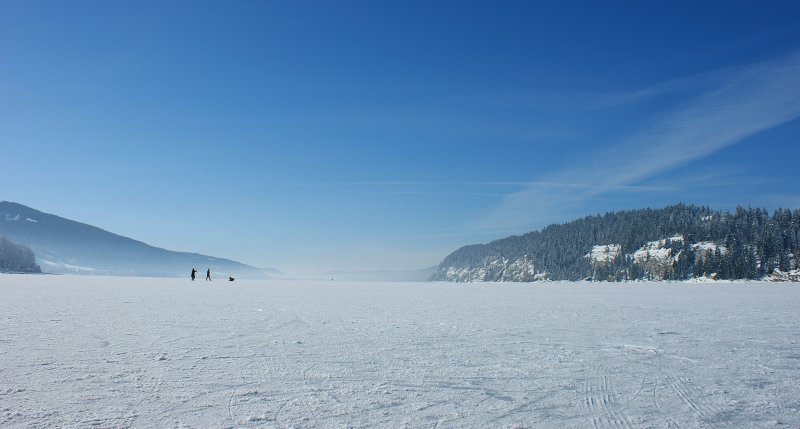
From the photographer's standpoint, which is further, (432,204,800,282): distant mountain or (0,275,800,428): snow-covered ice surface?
(432,204,800,282): distant mountain

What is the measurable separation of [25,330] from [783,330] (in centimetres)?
1809

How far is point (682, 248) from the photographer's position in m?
140

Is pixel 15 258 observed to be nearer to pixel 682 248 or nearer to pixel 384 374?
pixel 384 374

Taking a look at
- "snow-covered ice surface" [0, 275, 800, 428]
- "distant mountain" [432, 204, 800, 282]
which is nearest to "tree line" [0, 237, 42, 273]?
"snow-covered ice surface" [0, 275, 800, 428]

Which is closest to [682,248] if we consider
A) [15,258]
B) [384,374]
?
[384,374]

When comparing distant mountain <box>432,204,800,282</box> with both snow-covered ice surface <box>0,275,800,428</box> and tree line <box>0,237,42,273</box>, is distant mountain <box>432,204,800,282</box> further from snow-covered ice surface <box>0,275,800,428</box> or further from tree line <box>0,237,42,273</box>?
tree line <box>0,237,42,273</box>

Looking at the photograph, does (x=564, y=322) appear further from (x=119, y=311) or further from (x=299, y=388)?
(x=119, y=311)

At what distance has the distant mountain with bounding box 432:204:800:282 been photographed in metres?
111

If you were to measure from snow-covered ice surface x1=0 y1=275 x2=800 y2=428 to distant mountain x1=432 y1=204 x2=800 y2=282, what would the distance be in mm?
125702

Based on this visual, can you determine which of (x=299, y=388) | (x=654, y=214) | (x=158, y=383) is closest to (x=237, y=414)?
(x=299, y=388)

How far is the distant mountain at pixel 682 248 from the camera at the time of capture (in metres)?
111

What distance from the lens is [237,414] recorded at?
4.56m

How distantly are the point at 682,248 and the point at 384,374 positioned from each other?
162 m

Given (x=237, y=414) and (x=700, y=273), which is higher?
(x=700, y=273)
